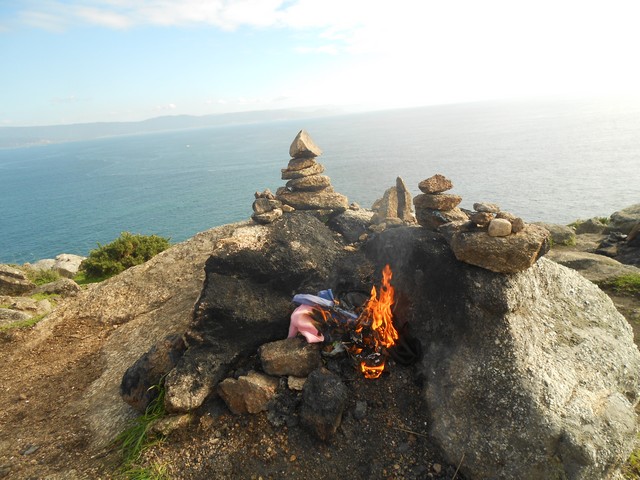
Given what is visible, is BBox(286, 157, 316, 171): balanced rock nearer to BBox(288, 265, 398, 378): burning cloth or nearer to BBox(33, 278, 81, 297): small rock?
BBox(288, 265, 398, 378): burning cloth

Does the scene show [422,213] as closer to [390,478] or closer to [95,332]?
[390,478]

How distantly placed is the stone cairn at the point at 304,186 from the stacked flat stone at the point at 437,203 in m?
5.27

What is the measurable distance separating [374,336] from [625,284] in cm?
1375

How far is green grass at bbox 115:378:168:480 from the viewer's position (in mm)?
7879

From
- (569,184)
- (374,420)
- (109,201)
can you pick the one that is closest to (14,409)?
(374,420)

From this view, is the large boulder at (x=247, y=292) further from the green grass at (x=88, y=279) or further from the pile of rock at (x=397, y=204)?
the green grass at (x=88, y=279)

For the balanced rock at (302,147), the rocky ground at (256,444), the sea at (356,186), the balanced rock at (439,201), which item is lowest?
the sea at (356,186)

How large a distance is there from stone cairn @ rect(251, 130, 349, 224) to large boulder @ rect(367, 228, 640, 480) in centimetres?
600

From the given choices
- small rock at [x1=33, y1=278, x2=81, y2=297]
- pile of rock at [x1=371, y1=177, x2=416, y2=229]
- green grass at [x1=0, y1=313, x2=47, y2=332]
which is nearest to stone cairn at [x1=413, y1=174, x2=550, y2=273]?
pile of rock at [x1=371, y1=177, x2=416, y2=229]

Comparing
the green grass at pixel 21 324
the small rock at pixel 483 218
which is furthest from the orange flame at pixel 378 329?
the green grass at pixel 21 324

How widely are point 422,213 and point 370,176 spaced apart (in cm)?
9113

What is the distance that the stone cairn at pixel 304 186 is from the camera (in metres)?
15.5

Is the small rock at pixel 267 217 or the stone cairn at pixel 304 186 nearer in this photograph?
the small rock at pixel 267 217

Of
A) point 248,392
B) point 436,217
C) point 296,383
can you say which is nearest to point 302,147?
point 436,217
